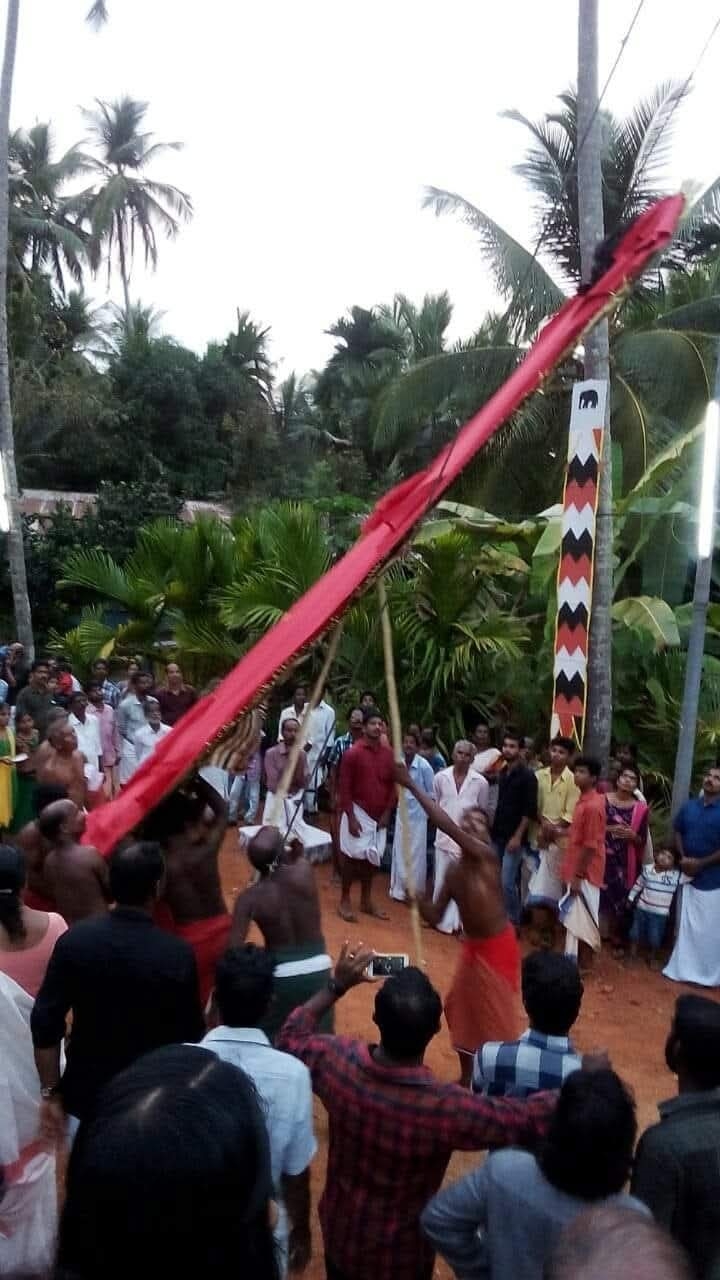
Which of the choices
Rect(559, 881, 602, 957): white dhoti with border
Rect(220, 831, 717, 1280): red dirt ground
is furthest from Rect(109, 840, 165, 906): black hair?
Rect(559, 881, 602, 957): white dhoti with border

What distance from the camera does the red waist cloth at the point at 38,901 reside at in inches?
176

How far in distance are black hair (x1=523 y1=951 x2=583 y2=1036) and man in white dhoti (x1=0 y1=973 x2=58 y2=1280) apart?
4.88 ft

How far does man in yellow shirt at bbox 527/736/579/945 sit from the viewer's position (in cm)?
693

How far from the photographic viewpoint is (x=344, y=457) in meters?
22.1

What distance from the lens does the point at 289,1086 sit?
2375 mm

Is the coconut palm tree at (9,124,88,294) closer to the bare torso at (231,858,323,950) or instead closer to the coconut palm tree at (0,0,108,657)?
the coconut palm tree at (0,0,108,657)

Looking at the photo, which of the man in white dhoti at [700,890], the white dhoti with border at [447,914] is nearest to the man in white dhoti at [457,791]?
the white dhoti with border at [447,914]

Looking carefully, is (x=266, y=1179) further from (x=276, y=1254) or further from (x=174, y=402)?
(x=174, y=402)

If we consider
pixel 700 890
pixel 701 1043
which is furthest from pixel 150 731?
pixel 701 1043

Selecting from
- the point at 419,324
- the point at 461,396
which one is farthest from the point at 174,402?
the point at 461,396

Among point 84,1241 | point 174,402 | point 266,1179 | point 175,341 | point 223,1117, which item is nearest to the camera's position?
point 84,1241

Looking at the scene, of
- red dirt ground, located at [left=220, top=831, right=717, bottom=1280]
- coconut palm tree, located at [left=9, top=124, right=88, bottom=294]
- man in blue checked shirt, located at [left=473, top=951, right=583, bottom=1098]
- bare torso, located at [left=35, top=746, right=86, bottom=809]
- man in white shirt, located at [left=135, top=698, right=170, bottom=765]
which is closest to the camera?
man in blue checked shirt, located at [left=473, top=951, right=583, bottom=1098]

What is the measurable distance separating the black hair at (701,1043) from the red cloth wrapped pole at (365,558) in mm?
2195

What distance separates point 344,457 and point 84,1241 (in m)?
21.5
